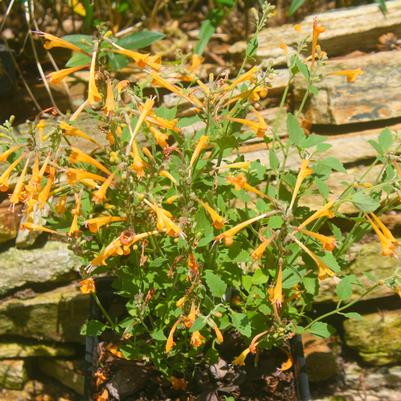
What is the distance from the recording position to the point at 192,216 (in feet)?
5.40

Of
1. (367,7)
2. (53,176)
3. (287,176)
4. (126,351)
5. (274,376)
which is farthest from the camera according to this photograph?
(367,7)

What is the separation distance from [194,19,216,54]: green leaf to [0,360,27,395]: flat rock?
5.00 ft

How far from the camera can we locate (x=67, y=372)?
271 centimetres

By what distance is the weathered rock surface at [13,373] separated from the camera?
2713 mm

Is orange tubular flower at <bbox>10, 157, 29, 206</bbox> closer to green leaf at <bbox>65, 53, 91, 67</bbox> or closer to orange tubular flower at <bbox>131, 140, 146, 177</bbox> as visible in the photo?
orange tubular flower at <bbox>131, 140, 146, 177</bbox>

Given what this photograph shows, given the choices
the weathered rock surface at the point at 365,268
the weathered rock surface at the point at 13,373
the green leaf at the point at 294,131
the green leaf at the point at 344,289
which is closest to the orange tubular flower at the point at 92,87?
the green leaf at the point at 294,131

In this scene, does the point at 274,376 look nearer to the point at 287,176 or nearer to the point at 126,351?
the point at 126,351

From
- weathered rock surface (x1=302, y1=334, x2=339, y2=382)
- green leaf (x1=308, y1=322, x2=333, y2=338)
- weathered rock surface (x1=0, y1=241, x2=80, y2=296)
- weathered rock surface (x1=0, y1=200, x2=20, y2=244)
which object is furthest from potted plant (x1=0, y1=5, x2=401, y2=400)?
weathered rock surface (x1=0, y1=200, x2=20, y2=244)

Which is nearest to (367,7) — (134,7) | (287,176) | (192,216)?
(134,7)

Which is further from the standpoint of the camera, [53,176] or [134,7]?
[134,7]

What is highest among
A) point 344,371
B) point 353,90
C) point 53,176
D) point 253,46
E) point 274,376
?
point 253,46

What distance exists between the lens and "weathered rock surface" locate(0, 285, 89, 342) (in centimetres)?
257

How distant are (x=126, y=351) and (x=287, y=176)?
73 centimetres

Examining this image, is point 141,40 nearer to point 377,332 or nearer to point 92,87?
point 92,87
